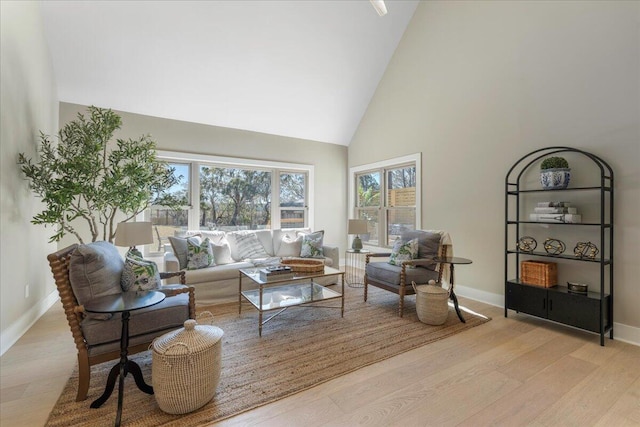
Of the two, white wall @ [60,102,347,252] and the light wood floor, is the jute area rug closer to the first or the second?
the light wood floor

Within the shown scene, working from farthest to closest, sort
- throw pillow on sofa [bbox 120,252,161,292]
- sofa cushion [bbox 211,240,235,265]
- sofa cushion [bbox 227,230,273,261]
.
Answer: sofa cushion [bbox 227,230,273,261] → sofa cushion [bbox 211,240,235,265] → throw pillow on sofa [bbox 120,252,161,292]

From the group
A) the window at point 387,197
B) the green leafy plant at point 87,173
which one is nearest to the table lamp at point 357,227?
the window at point 387,197

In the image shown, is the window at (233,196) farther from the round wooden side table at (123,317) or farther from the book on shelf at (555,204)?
the book on shelf at (555,204)

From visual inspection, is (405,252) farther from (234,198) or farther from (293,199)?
(234,198)

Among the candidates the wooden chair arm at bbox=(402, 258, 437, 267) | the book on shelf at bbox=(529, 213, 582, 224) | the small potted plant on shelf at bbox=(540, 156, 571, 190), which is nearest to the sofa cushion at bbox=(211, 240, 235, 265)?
the wooden chair arm at bbox=(402, 258, 437, 267)

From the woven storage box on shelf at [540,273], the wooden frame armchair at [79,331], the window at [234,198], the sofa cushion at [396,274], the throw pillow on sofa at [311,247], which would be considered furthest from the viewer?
the window at [234,198]

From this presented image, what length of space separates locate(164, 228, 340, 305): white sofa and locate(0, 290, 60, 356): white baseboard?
1281 millimetres

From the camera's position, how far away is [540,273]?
3.10m

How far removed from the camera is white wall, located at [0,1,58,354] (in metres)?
2.44

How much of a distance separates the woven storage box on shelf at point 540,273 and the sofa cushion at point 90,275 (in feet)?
12.8

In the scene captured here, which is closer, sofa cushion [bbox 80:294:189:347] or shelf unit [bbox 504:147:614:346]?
sofa cushion [bbox 80:294:189:347]

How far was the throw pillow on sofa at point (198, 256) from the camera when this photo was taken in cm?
367

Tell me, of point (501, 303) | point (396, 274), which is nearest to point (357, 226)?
point (396, 274)

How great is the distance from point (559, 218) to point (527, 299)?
0.91 metres
